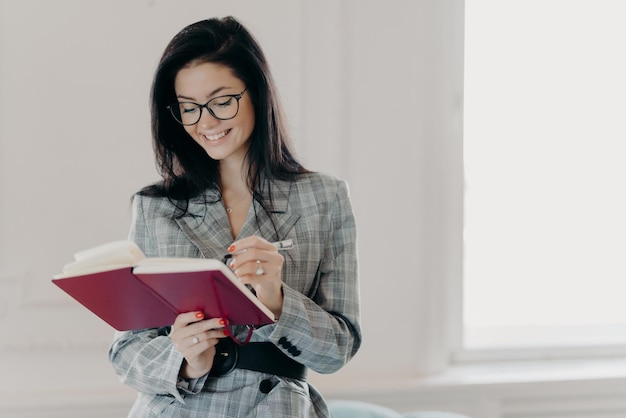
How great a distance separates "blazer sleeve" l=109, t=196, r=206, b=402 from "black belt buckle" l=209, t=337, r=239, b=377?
0.04 meters

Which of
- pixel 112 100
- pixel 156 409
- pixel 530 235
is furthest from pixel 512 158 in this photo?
pixel 156 409

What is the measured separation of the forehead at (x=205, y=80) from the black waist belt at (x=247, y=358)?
0.51 metres

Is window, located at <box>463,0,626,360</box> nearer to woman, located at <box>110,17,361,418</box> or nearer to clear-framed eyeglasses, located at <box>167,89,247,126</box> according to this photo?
woman, located at <box>110,17,361,418</box>

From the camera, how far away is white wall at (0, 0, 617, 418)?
2.39 m

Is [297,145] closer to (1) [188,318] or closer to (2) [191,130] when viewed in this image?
(2) [191,130]

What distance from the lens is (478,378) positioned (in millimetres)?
2719

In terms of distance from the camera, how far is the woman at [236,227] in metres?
1.61

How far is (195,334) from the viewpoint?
1.48 m

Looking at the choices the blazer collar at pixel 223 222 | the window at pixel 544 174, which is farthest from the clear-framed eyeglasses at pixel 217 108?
the window at pixel 544 174

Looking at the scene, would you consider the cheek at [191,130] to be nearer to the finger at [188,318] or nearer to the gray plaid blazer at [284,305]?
the gray plaid blazer at [284,305]

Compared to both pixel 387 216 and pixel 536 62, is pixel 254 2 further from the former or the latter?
pixel 536 62

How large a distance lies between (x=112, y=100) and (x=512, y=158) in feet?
4.75

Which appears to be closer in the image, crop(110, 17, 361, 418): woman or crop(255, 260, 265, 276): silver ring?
crop(255, 260, 265, 276): silver ring

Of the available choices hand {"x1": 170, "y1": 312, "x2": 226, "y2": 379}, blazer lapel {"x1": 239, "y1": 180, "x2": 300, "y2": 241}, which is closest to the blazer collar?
blazer lapel {"x1": 239, "y1": 180, "x2": 300, "y2": 241}
